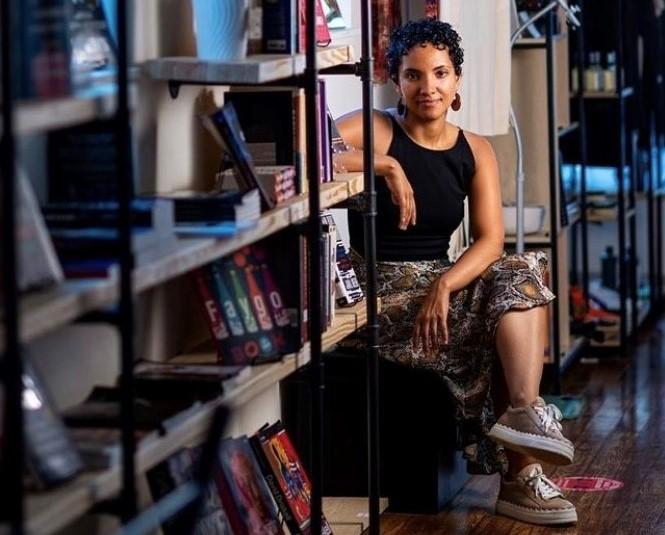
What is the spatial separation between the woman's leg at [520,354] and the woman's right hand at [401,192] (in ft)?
1.16

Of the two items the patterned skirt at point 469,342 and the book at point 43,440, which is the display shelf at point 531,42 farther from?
the book at point 43,440

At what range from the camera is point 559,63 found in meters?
5.92

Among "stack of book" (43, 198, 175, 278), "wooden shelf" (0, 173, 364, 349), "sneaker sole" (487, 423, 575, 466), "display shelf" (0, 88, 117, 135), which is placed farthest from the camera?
"sneaker sole" (487, 423, 575, 466)

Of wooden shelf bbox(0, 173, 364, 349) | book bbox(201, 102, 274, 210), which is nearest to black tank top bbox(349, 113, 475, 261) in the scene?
wooden shelf bbox(0, 173, 364, 349)

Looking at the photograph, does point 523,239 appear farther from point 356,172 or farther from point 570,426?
point 356,172

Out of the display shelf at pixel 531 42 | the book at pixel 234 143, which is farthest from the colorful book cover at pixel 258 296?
the display shelf at pixel 531 42

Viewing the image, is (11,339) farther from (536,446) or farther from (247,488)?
(536,446)

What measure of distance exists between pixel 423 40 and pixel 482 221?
0.50 metres

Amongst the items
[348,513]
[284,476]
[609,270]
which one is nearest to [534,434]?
[348,513]

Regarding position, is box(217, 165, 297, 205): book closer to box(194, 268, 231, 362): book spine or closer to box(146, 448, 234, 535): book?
box(194, 268, 231, 362): book spine

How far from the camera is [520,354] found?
12.8 ft

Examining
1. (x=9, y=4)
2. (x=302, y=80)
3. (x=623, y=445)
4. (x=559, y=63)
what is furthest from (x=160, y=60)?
(x=559, y=63)

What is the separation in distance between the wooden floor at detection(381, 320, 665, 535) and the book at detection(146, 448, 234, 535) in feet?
3.21

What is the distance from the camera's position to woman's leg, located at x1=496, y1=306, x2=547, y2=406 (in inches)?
153
